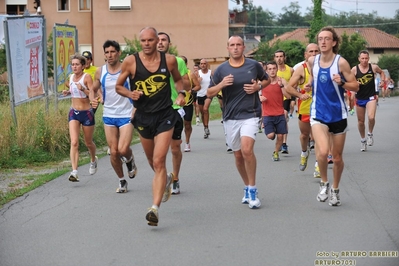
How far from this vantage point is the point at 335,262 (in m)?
6.38

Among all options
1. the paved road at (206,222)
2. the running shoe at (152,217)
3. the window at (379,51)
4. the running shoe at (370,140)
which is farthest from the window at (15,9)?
the running shoe at (152,217)

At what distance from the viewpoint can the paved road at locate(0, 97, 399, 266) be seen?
22.1ft

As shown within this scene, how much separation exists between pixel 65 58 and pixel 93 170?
26.8ft

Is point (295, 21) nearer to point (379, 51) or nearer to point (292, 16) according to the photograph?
point (292, 16)

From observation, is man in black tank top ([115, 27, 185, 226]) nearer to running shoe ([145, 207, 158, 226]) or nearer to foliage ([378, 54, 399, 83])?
running shoe ([145, 207, 158, 226])

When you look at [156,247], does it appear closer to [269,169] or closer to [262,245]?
[262,245]

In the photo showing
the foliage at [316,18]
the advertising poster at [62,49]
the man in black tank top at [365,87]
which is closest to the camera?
the man in black tank top at [365,87]

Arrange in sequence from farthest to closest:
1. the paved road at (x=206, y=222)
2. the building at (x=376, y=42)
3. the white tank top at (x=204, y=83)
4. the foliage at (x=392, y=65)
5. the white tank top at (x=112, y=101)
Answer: the building at (x=376, y=42) < the foliage at (x=392, y=65) < the white tank top at (x=204, y=83) < the white tank top at (x=112, y=101) < the paved road at (x=206, y=222)

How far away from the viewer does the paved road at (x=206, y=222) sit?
675 centimetres

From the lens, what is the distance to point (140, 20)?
5562 centimetres

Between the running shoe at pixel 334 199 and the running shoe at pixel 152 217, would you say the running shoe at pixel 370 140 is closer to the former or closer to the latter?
the running shoe at pixel 334 199

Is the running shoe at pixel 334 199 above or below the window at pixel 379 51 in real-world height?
below

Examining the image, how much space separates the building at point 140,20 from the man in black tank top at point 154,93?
153 ft

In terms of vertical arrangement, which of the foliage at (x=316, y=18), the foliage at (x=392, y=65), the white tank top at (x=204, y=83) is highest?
the foliage at (x=316, y=18)
